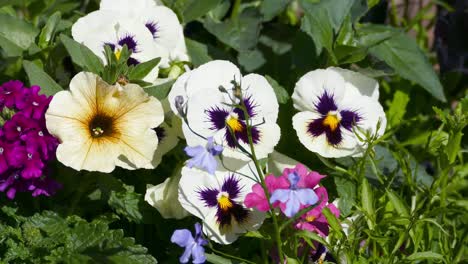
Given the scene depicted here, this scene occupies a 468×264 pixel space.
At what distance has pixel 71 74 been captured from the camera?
5.73 feet

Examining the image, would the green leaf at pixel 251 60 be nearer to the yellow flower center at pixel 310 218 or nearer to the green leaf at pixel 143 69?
the green leaf at pixel 143 69

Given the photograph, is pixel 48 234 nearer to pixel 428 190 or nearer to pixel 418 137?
pixel 428 190

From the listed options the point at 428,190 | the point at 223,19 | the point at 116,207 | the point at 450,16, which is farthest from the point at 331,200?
the point at 450,16

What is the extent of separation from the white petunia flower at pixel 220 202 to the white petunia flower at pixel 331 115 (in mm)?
160

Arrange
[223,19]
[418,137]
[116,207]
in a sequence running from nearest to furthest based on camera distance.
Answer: [116,207] → [418,137] → [223,19]

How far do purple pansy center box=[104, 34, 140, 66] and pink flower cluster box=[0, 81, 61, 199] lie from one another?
0.66 ft

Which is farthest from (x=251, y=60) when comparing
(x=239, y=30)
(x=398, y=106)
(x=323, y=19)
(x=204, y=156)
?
(x=204, y=156)

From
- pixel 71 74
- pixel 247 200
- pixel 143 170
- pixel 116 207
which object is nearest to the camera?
pixel 247 200

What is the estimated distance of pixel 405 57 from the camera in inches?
70.9

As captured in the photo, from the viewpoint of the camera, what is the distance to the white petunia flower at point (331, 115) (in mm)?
1487

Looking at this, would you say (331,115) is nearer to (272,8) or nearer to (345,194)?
(345,194)

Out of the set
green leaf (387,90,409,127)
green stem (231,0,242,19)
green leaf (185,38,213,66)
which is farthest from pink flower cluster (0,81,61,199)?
green leaf (387,90,409,127)

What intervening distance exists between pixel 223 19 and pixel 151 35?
0.49m

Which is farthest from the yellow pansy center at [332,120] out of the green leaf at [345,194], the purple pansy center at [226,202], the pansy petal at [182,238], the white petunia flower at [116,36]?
the pansy petal at [182,238]
